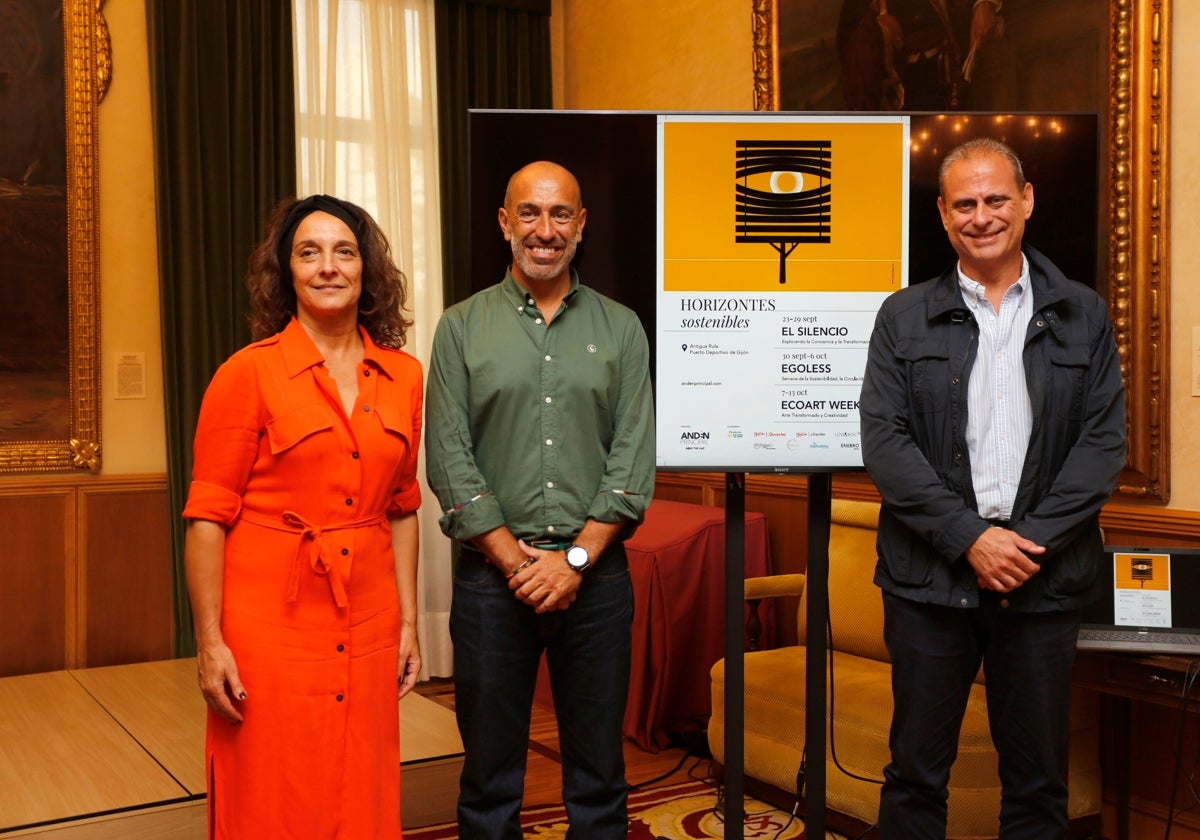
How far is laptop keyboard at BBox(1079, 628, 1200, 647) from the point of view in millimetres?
2693

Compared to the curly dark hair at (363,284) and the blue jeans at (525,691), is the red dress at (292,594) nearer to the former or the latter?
the curly dark hair at (363,284)

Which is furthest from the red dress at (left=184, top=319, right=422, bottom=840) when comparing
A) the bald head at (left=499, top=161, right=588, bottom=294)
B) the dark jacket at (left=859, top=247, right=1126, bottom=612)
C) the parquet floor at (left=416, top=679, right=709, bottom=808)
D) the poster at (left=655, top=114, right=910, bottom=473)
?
the parquet floor at (left=416, top=679, right=709, bottom=808)

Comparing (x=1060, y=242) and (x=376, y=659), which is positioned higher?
(x=1060, y=242)

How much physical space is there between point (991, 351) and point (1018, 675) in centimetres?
62

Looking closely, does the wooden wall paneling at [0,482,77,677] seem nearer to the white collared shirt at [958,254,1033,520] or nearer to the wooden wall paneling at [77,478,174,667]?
the wooden wall paneling at [77,478,174,667]

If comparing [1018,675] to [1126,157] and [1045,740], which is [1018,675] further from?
[1126,157]

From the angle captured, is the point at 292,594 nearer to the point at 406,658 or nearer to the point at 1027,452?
the point at 406,658

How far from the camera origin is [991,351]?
225 centimetres

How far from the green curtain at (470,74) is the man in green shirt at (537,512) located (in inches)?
123

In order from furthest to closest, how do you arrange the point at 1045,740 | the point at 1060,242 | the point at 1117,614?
the point at 1117,614, the point at 1060,242, the point at 1045,740

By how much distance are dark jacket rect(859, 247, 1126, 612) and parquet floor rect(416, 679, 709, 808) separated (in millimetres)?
1714

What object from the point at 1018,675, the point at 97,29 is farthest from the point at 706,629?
the point at 97,29

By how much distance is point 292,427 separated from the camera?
1.95 meters

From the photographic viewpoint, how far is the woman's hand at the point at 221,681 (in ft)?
6.25
